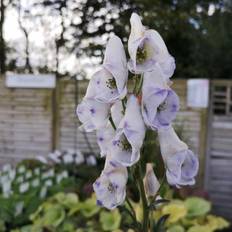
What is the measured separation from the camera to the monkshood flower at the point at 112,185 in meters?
1.09

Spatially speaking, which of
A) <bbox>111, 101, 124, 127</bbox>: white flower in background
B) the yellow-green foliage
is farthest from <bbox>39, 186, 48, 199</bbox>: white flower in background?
<bbox>111, 101, 124, 127</bbox>: white flower in background

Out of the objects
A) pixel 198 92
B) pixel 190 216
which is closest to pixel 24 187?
pixel 190 216

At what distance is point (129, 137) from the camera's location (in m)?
1.02

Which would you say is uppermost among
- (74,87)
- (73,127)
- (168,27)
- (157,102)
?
(168,27)

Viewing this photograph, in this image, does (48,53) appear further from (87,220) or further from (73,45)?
(87,220)

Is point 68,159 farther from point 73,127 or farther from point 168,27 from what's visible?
point 168,27

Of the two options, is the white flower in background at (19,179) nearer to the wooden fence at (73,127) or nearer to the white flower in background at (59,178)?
the white flower in background at (59,178)

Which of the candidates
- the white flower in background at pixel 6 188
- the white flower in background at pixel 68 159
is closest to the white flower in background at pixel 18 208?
the white flower in background at pixel 6 188

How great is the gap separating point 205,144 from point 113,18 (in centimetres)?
163

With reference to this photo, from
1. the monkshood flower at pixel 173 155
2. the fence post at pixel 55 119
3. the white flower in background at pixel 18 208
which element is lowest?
the white flower in background at pixel 18 208

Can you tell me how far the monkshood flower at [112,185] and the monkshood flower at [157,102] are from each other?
0.12m

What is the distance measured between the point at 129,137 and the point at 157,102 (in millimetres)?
83

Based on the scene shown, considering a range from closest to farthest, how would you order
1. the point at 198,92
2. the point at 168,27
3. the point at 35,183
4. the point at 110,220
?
1. the point at 110,220
2. the point at 35,183
3. the point at 198,92
4. the point at 168,27

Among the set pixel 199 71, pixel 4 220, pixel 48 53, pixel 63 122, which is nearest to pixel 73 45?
pixel 48 53
